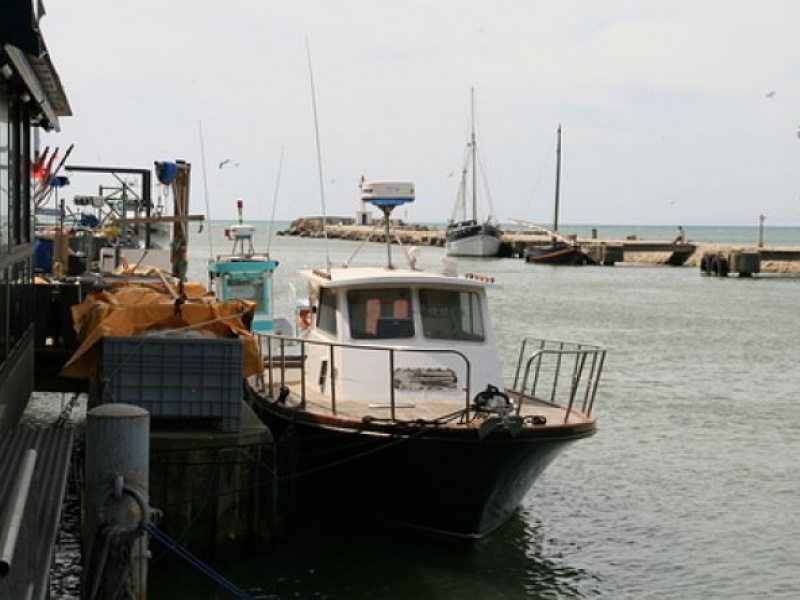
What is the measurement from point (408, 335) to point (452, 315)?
0.62 metres

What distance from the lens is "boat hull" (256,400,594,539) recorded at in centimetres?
1259

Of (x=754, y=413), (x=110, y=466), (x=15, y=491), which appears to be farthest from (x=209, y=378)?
(x=754, y=413)

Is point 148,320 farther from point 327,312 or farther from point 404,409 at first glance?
point 327,312

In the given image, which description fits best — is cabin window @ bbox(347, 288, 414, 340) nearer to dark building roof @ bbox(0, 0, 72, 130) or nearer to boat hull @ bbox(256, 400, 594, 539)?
boat hull @ bbox(256, 400, 594, 539)

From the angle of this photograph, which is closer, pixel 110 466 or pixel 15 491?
pixel 15 491

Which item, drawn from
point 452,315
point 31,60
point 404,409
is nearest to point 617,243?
point 452,315

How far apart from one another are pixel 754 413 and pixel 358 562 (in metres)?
13.3

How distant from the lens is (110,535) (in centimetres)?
782

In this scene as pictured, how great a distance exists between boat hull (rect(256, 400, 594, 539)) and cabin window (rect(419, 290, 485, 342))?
197 cm

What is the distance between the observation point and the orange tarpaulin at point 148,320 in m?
12.6

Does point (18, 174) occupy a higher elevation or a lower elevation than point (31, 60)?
lower

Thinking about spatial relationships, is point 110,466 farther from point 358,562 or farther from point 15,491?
point 358,562

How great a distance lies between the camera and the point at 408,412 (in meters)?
13.2

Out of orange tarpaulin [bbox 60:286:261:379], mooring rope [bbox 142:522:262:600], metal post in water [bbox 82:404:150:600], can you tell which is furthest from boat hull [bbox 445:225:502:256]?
metal post in water [bbox 82:404:150:600]
